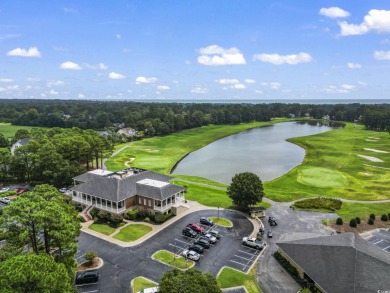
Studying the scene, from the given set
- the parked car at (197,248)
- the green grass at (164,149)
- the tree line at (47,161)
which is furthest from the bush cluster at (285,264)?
the green grass at (164,149)

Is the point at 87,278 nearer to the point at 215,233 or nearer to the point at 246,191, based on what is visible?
the point at 215,233

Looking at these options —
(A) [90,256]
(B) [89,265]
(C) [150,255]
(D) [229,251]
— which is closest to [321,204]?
(D) [229,251]

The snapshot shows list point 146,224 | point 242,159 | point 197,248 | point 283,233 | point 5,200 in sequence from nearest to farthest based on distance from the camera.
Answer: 1. point 197,248
2. point 283,233
3. point 146,224
4. point 5,200
5. point 242,159

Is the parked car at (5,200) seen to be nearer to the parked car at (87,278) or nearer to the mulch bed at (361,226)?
the parked car at (87,278)

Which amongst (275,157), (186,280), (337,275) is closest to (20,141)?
(275,157)

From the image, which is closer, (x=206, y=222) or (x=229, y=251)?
(x=229, y=251)

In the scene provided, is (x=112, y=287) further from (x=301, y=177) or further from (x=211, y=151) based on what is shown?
(x=211, y=151)
